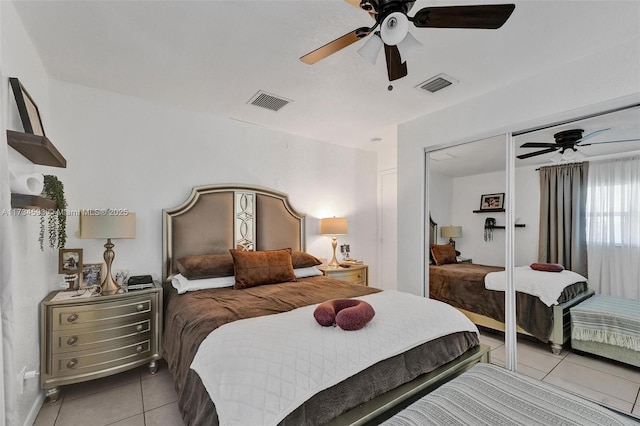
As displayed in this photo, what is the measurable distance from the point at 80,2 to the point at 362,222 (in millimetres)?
4084

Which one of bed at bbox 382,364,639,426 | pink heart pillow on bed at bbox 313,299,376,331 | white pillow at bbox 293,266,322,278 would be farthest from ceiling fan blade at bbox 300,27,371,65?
white pillow at bbox 293,266,322,278

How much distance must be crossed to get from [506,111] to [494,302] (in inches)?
71.8

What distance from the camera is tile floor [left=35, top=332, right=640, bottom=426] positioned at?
6.90 ft

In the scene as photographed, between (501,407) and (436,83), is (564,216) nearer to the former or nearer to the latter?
(436,83)

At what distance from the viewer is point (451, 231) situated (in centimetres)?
329

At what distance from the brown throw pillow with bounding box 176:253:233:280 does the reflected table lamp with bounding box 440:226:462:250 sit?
235 centimetres

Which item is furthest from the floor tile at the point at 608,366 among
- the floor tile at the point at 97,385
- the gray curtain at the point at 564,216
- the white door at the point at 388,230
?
the floor tile at the point at 97,385

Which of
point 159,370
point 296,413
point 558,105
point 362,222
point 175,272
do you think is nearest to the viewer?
point 296,413

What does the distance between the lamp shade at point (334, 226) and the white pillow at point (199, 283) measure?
1.55 metres

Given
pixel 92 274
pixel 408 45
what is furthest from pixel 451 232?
pixel 92 274

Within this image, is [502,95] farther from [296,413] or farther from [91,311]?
[91,311]

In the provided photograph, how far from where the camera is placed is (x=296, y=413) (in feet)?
4.22

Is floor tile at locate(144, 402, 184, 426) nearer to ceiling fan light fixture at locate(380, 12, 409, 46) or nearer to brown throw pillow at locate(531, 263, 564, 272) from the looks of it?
ceiling fan light fixture at locate(380, 12, 409, 46)

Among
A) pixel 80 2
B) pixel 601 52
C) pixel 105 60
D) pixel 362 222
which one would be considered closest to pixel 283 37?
pixel 80 2
